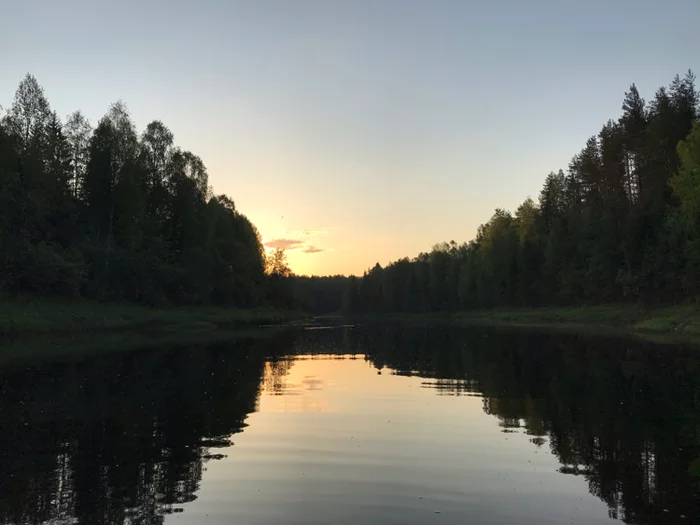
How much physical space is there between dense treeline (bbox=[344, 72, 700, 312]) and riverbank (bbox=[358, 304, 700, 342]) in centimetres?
356

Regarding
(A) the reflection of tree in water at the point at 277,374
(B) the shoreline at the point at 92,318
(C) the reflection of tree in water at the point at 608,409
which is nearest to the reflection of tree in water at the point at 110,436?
(A) the reflection of tree in water at the point at 277,374

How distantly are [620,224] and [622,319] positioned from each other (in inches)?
707

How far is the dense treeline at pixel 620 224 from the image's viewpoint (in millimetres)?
66500

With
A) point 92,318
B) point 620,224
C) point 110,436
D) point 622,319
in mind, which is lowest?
point 110,436

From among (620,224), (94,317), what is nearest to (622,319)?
(620,224)

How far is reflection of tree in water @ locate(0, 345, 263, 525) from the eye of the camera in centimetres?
1028

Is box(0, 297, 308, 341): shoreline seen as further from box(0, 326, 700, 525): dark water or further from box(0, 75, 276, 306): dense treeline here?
box(0, 326, 700, 525): dark water

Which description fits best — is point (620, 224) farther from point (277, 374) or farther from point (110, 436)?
point (110, 436)

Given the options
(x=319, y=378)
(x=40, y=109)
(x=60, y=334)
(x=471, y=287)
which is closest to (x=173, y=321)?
(x=60, y=334)

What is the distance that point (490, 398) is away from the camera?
22.4m

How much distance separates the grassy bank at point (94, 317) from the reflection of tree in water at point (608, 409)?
30490 mm

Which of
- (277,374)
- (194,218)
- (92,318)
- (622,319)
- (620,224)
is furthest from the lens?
(194,218)

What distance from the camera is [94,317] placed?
59719mm

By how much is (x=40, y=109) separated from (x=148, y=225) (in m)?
21.7
